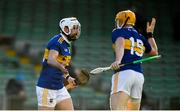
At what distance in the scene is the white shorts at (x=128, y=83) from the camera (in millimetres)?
7562

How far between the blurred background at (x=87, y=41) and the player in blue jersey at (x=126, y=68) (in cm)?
617

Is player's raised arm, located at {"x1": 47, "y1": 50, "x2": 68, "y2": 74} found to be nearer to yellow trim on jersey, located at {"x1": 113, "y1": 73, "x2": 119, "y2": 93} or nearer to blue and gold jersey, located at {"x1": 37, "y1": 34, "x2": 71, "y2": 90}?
blue and gold jersey, located at {"x1": 37, "y1": 34, "x2": 71, "y2": 90}

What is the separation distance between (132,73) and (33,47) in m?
8.26

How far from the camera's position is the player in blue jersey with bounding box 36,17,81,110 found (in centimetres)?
802

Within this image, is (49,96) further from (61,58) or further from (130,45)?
(130,45)

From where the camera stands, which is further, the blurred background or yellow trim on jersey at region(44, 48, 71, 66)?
the blurred background

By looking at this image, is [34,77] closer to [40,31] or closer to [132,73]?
[40,31]

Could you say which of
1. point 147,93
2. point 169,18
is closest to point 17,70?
point 147,93

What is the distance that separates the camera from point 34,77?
1513cm

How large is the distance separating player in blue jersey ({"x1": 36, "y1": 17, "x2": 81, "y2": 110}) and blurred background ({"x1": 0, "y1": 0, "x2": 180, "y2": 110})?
5.70m

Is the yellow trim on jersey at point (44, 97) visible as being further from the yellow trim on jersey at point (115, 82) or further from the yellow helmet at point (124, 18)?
the yellow helmet at point (124, 18)

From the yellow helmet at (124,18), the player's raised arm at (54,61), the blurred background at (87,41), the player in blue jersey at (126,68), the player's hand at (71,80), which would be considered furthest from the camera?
the blurred background at (87,41)

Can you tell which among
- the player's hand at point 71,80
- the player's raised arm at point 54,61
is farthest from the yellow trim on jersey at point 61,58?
the player's hand at point 71,80

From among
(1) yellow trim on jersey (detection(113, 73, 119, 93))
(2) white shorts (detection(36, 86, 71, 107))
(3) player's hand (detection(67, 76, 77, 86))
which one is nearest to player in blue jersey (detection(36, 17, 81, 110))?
(2) white shorts (detection(36, 86, 71, 107))
